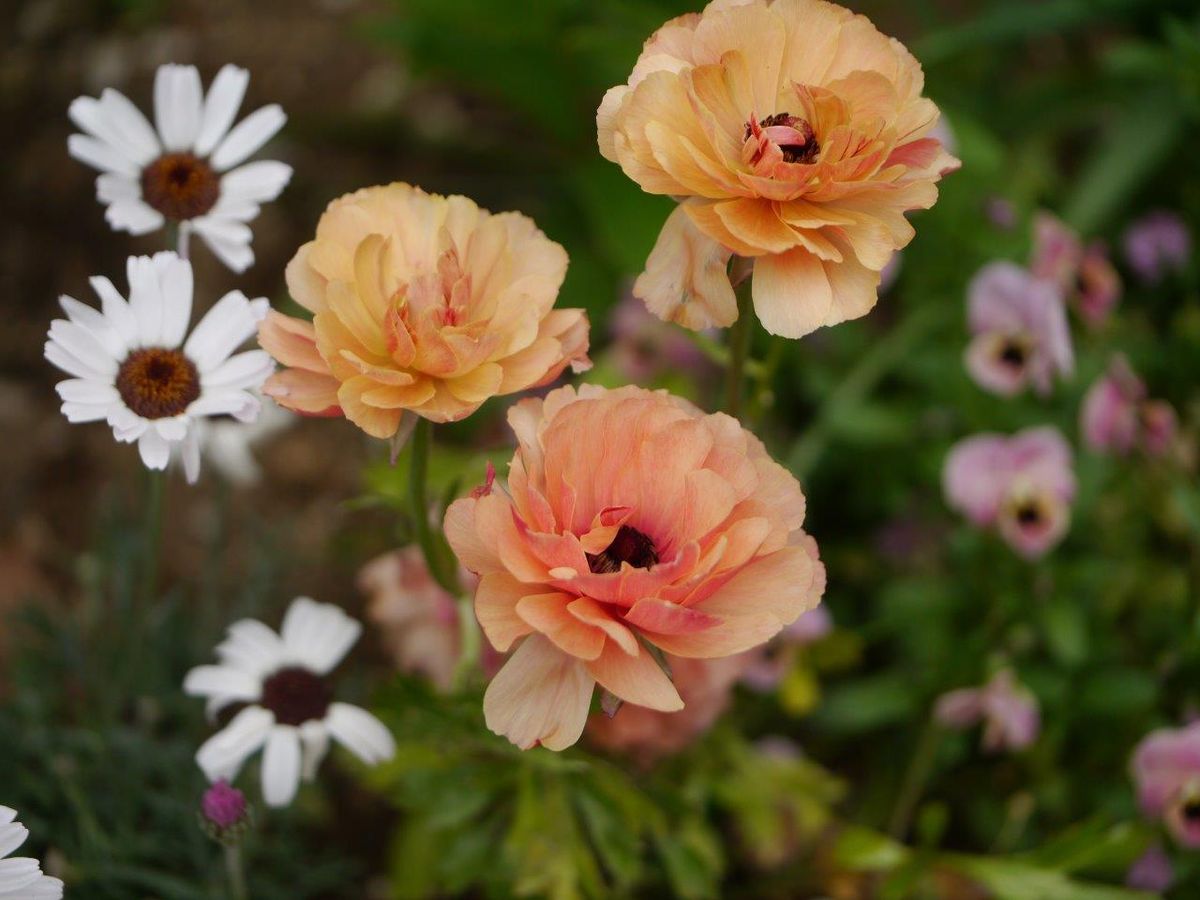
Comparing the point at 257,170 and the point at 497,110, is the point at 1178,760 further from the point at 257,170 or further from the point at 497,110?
the point at 497,110

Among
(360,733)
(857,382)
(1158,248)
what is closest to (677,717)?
(360,733)

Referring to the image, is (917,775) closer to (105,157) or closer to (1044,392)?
(1044,392)

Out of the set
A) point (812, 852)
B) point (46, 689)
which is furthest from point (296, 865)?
point (812, 852)

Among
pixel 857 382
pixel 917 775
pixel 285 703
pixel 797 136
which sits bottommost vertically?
pixel 917 775

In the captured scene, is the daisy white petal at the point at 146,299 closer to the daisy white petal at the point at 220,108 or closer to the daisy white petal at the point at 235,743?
the daisy white petal at the point at 220,108

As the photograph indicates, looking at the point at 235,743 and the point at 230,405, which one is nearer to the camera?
the point at 230,405

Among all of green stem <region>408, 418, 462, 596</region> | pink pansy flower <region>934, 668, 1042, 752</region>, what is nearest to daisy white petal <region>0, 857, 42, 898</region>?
green stem <region>408, 418, 462, 596</region>

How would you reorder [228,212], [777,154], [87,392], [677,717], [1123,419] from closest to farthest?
[777,154]
[87,392]
[228,212]
[677,717]
[1123,419]

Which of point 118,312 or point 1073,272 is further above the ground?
point 118,312
